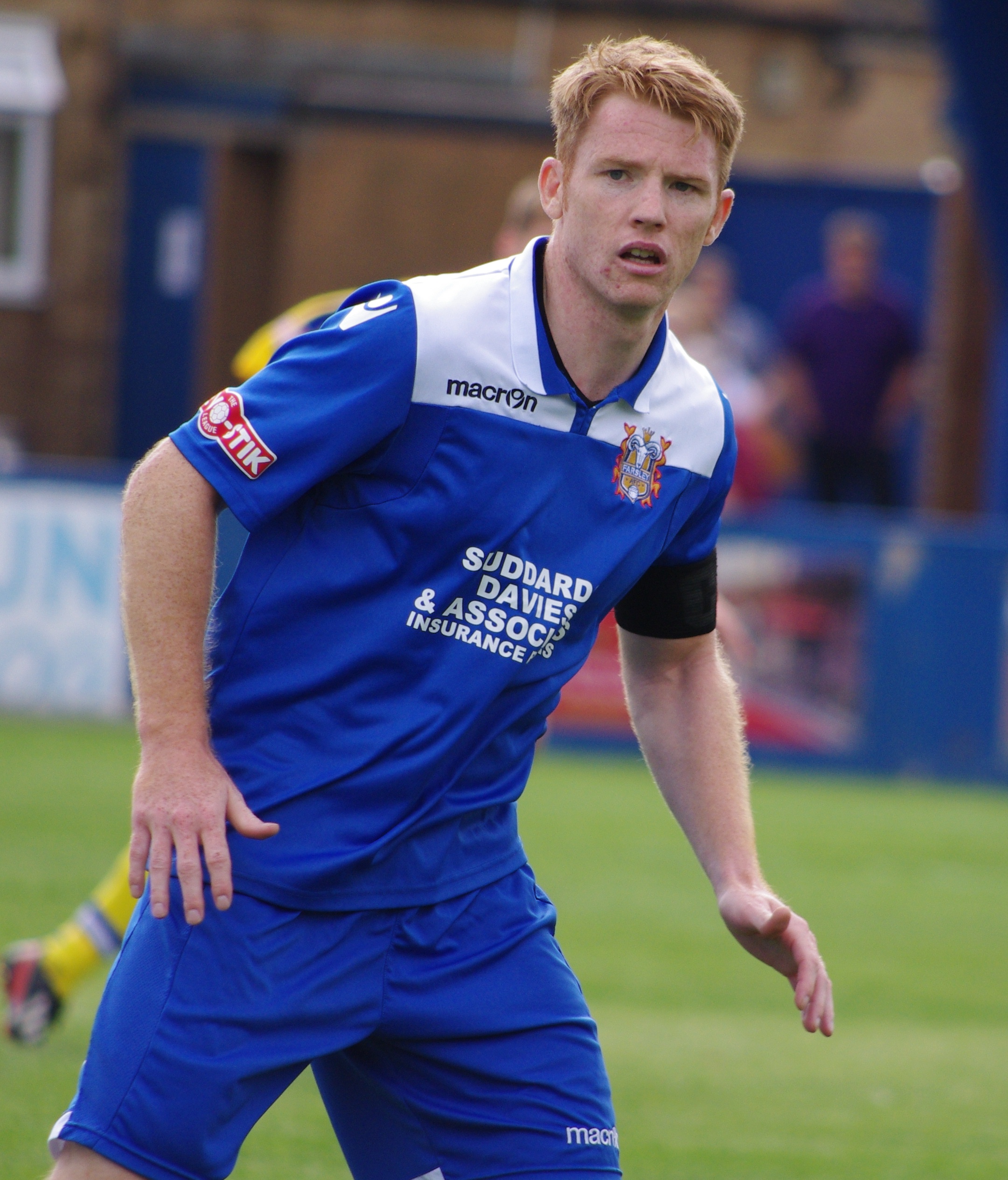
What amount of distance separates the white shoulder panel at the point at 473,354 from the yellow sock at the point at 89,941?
3.20 metres

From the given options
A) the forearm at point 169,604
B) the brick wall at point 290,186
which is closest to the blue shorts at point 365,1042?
the forearm at point 169,604

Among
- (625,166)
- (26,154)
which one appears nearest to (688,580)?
(625,166)

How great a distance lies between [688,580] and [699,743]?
0.91 ft

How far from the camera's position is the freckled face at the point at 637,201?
3.00 metres

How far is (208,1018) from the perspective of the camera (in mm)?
2910

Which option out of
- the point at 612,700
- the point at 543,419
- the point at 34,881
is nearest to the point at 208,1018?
the point at 543,419

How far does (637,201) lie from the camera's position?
3.00 meters

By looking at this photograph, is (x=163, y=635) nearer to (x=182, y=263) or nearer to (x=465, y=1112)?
(x=465, y=1112)

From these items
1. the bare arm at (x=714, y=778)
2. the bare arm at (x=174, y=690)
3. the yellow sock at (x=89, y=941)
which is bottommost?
the yellow sock at (x=89, y=941)

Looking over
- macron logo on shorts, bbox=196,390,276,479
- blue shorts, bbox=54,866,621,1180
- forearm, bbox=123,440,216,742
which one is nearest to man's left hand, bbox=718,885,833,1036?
blue shorts, bbox=54,866,621,1180

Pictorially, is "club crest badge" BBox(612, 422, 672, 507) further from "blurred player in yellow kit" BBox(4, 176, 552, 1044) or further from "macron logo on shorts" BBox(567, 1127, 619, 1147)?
"blurred player in yellow kit" BBox(4, 176, 552, 1044)

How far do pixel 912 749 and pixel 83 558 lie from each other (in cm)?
533

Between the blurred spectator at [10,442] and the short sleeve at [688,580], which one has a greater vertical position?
the short sleeve at [688,580]

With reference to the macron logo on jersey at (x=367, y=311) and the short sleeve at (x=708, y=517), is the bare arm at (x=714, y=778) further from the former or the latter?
the macron logo on jersey at (x=367, y=311)
